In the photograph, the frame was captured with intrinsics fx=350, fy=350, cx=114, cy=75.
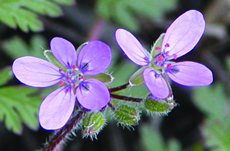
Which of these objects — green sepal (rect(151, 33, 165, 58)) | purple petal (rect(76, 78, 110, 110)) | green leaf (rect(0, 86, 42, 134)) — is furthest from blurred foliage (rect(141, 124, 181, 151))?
purple petal (rect(76, 78, 110, 110))

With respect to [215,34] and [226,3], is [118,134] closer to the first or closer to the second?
[215,34]

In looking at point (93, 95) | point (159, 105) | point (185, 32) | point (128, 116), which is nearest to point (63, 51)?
point (93, 95)

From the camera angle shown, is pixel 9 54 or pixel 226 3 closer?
pixel 9 54

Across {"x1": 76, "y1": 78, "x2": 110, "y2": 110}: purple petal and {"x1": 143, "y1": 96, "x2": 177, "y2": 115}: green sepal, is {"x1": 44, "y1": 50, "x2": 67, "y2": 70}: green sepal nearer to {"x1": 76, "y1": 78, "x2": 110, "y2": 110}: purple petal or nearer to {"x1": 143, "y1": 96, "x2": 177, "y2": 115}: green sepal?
{"x1": 76, "y1": 78, "x2": 110, "y2": 110}: purple petal

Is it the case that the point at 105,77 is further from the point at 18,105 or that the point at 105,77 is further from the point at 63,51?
the point at 18,105

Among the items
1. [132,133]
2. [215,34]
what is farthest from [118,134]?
[215,34]
